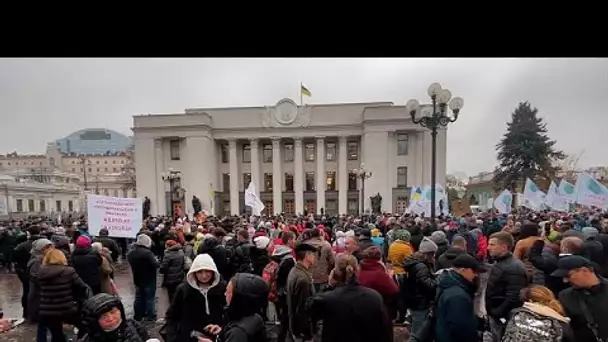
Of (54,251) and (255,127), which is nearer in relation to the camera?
(54,251)

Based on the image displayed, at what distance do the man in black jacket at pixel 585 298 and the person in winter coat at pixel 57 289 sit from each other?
506cm

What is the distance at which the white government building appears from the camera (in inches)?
1641

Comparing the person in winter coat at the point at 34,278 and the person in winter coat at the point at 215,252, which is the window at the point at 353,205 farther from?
the person in winter coat at the point at 34,278

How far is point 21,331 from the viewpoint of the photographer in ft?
21.3

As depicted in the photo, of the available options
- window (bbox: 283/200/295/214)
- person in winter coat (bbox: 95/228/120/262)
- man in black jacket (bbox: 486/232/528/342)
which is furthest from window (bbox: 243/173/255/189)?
man in black jacket (bbox: 486/232/528/342)

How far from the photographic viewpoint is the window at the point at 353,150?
45.4 meters

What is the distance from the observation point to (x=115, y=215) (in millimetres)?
9078

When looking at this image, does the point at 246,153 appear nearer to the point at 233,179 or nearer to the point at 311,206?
the point at 233,179

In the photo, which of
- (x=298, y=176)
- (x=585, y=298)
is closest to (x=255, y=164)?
(x=298, y=176)

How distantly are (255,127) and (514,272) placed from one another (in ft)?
135
